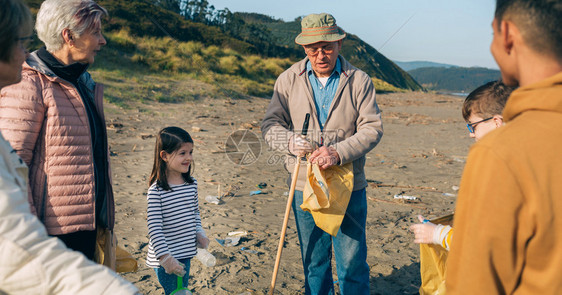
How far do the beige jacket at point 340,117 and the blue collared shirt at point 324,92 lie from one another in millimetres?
45

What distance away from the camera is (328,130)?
3.26m

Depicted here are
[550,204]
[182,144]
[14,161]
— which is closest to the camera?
[550,204]

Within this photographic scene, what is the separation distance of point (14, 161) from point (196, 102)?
1463 centimetres

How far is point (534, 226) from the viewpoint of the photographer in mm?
1214

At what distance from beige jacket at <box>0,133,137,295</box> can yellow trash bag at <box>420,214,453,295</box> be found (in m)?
1.92

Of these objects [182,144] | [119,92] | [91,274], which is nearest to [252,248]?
[182,144]

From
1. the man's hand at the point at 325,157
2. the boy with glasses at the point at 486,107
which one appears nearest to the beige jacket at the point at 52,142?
the man's hand at the point at 325,157

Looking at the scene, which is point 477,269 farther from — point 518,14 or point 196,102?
point 196,102

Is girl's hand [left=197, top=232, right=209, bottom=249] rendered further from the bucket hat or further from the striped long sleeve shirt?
the bucket hat

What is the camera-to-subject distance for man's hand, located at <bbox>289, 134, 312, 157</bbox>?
315 centimetres

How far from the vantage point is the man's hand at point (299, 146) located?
3148 millimetres

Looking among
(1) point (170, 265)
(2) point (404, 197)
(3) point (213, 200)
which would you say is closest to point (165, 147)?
(1) point (170, 265)

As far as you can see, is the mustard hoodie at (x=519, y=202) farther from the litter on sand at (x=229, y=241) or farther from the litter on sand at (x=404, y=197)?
the litter on sand at (x=404, y=197)

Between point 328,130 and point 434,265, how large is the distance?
48.0 inches
